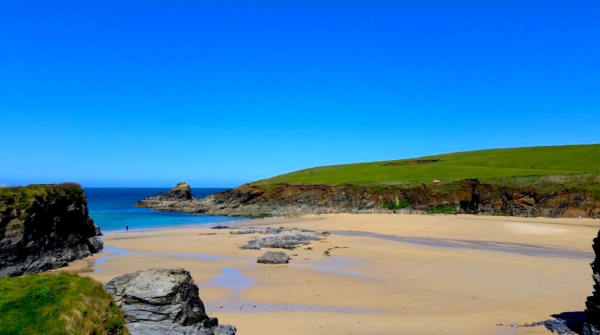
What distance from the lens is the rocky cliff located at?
4675cm

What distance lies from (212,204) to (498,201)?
50.9 metres

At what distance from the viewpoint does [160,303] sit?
984cm

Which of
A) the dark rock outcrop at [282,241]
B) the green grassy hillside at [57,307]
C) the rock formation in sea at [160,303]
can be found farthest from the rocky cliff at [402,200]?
the green grassy hillside at [57,307]

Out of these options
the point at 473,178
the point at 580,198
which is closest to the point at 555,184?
the point at 580,198

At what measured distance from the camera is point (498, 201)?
51.0m

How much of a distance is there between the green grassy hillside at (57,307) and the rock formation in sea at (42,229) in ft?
44.8

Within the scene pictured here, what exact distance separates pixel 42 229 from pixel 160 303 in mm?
18440

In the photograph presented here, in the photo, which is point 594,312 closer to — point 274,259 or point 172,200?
point 274,259

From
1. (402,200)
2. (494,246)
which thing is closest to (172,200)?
(402,200)

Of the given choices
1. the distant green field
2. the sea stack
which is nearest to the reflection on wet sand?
the distant green field

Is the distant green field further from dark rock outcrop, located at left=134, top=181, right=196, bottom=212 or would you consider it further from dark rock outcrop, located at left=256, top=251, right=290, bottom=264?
dark rock outcrop, located at left=256, top=251, right=290, bottom=264

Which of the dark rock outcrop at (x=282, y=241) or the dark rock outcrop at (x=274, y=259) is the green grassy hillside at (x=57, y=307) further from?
the dark rock outcrop at (x=282, y=241)

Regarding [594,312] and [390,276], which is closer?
[594,312]

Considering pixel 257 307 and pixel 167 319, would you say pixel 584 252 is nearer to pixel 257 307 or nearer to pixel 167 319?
pixel 257 307
